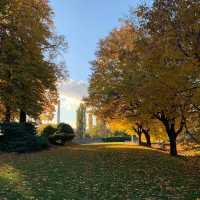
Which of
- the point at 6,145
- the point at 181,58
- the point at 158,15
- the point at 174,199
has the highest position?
the point at 158,15

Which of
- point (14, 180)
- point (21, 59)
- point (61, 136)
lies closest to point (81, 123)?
point (61, 136)

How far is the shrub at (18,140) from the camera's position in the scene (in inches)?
1092

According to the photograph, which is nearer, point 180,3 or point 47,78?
point 180,3

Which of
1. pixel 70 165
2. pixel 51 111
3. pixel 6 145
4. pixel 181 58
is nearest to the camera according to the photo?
pixel 181 58

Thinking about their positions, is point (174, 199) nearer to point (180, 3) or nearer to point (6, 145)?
point (180, 3)

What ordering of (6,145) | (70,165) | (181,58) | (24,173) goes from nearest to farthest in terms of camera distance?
(181,58) → (24,173) → (70,165) → (6,145)

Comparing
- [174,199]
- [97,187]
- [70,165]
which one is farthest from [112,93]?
[174,199]

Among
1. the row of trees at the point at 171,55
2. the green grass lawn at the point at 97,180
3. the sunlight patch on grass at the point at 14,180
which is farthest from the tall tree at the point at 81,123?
the sunlight patch on grass at the point at 14,180

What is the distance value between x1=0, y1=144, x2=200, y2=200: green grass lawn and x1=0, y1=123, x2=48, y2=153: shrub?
5.72 m

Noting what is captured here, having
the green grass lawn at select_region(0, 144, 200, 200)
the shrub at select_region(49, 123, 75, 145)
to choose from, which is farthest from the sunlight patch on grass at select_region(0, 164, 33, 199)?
the shrub at select_region(49, 123, 75, 145)

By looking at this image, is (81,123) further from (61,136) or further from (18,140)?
(18,140)

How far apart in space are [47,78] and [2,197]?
22.8 m

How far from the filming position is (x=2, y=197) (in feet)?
39.7

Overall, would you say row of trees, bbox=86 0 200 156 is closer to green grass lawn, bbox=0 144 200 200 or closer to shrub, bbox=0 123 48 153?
green grass lawn, bbox=0 144 200 200
